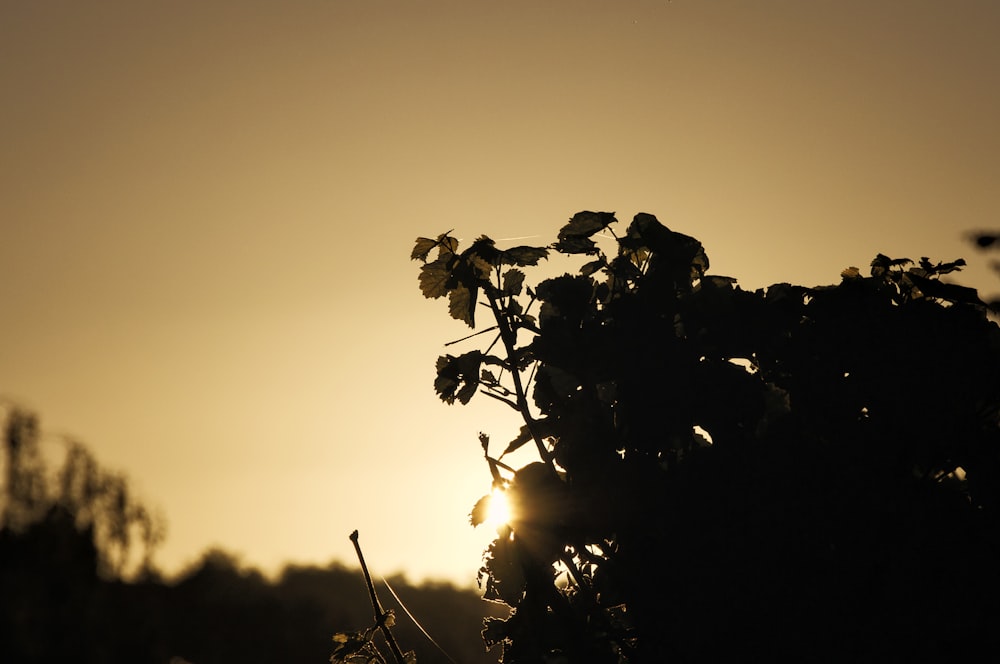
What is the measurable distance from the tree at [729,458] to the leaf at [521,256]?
0.01 metres

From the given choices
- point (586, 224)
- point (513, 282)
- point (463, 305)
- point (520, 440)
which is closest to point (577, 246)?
point (586, 224)

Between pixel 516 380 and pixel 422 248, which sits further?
pixel 422 248

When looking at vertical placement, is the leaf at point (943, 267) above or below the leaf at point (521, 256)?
below

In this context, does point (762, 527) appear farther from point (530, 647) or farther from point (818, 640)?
point (530, 647)

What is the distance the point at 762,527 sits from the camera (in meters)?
3.40

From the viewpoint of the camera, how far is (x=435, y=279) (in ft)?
13.6

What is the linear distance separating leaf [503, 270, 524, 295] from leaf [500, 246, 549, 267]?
0.16 feet

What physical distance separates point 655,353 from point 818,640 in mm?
1329

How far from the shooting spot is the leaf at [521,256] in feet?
13.3

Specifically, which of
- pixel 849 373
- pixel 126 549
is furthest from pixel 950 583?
pixel 126 549

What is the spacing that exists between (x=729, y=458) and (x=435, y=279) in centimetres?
165

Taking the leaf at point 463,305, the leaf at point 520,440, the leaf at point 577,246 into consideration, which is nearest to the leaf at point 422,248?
the leaf at point 463,305

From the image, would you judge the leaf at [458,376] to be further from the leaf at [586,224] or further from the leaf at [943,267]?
the leaf at [943,267]

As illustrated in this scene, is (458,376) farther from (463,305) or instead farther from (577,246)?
(577,246)
